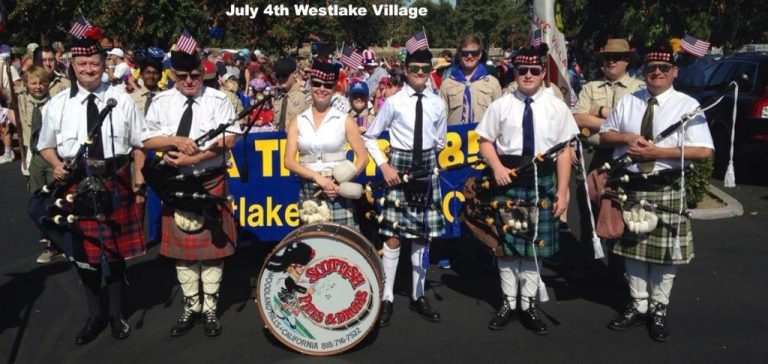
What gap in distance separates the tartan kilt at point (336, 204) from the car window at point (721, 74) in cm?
850

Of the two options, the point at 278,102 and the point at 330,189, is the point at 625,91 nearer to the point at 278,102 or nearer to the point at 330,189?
the point at 330,189

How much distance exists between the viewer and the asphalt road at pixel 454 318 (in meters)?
4.72

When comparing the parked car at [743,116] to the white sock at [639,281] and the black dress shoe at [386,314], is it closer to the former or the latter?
the white sock at [639,281]

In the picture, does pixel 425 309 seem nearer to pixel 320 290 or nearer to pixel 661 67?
pixel 320 290

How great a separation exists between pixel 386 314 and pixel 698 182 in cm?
462

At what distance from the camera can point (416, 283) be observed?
5461 mm

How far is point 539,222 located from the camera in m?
4.93

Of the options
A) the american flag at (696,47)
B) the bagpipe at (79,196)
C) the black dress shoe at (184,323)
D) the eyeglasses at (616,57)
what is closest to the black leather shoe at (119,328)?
the black dress shoe at (184,323)

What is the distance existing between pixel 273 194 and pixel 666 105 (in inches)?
136

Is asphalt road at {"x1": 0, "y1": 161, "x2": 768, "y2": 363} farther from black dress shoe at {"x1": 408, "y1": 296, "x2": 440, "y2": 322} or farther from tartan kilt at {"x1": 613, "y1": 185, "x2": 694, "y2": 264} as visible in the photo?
tartan kilt at {"x1": 613, "y1": 185, "x2": 694, "y2": 264}

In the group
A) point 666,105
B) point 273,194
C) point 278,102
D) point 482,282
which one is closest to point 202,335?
point 273,194

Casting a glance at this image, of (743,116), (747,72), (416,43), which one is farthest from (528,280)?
(747,72)

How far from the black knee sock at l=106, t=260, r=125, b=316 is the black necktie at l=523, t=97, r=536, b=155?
2.87m

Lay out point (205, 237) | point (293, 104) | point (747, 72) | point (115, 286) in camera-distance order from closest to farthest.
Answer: point (205, 237) < point (115, 286) < point (293, 104) < point (747, 72)
